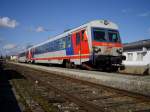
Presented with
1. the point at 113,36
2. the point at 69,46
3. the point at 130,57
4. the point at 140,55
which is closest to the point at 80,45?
the point at 69,46

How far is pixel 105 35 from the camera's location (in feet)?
50.6

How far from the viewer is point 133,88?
916cm

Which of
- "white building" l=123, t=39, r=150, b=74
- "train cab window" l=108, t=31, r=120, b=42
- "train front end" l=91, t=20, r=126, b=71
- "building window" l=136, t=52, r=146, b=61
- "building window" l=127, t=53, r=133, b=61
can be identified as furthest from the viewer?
"building window" l=127, t=53, r=133, b=61

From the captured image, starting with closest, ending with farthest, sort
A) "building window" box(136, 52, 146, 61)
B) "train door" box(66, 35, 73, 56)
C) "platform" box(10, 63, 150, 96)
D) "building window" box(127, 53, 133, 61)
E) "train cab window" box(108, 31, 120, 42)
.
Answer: "platform" box(10, 63, 150, 96) < "train cab window" box(108, 31, 120, 42) < "train door" box(66, 35, 73, 56) < "building window" box(136, 52, 146, 61) < "building window" box(127, 53, 133, 61)

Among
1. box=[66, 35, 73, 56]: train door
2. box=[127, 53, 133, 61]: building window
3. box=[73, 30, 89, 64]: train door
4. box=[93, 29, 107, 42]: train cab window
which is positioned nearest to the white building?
box=[127, 53, 133, 61]: building window

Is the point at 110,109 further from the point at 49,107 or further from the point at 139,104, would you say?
the point at 49,107

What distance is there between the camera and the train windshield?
Answer: 49.2 ft

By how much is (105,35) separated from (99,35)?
47 cm

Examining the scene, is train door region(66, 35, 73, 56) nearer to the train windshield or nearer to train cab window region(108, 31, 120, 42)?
the train windshield

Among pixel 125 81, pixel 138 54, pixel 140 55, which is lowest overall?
pixel 125 81

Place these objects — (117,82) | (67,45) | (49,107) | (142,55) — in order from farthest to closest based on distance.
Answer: (142,55) → (67,45) → (117,82) → (49,107)

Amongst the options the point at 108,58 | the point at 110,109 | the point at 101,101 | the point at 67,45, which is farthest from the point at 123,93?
the point at 67,45

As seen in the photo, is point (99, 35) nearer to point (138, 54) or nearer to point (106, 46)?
point (106, 46)

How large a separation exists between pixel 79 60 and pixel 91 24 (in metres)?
2.69
